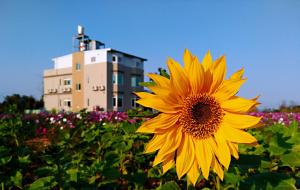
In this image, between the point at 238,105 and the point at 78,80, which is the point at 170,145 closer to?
the point at 238,105

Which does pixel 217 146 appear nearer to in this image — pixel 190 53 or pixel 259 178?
pixel 259 178

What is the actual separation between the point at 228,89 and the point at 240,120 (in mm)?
151

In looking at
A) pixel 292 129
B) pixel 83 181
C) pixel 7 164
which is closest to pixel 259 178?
pixel 292 129

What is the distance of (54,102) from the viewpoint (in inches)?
1832

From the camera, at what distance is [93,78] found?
41094mm

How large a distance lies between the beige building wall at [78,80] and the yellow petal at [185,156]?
41.9 metres

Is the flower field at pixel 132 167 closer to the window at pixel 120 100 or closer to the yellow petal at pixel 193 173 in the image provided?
the yellow petal at pixel 193 173

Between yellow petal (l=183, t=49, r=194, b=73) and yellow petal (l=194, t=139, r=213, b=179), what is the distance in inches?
14.8

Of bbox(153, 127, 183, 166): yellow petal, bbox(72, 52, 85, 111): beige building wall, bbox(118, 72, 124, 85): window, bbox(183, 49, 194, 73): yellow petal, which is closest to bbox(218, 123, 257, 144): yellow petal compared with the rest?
bbox(153, 127, 183, 166): yellow petal

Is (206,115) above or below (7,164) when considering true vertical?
above

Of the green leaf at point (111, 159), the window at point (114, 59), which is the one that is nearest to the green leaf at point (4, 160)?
the green leaf at point (111, 159)

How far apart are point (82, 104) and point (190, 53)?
42.2m

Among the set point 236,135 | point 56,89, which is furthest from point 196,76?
point 56,89

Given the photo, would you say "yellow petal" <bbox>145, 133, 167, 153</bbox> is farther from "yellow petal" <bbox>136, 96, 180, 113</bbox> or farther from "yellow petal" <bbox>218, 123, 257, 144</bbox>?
"yellow petal" <bbox>218, 123, 257, 144</bbox>
